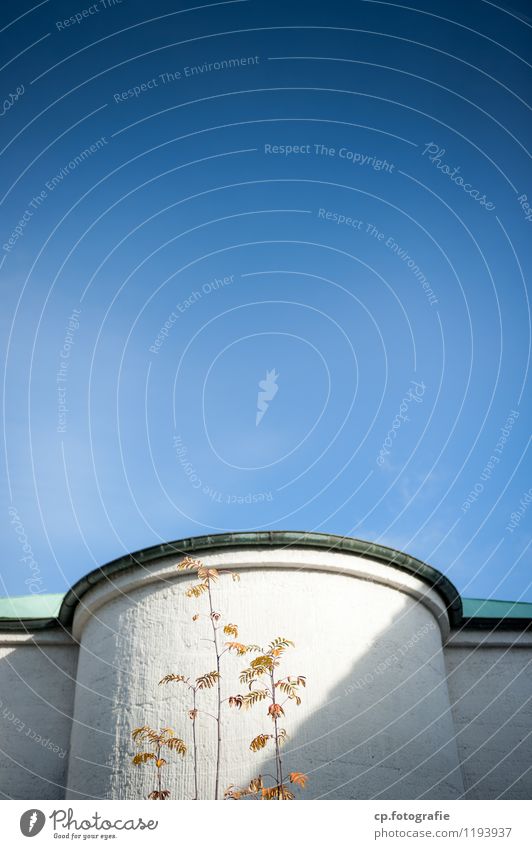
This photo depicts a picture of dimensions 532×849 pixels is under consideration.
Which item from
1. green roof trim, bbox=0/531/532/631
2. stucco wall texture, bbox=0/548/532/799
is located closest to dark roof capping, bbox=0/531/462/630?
green roof trim, bbox=0/531/532/631

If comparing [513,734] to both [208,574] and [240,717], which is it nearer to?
[240,717]

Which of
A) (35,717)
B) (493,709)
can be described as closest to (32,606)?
(35,717)

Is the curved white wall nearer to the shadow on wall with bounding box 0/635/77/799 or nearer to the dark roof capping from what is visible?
the dark roof capping

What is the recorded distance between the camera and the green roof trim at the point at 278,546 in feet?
50.7

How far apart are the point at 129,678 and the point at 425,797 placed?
6.08 metres

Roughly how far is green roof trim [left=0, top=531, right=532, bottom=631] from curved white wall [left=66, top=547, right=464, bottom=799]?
20 centimetres

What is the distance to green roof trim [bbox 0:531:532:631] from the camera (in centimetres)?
1545

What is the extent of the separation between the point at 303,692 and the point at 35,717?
641 cm

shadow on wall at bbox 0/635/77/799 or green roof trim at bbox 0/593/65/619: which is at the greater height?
green roof trim at bbox 0/593/65/619

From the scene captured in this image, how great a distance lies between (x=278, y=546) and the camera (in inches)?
610

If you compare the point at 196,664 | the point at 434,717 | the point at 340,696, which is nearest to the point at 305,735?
the point at 340,696
